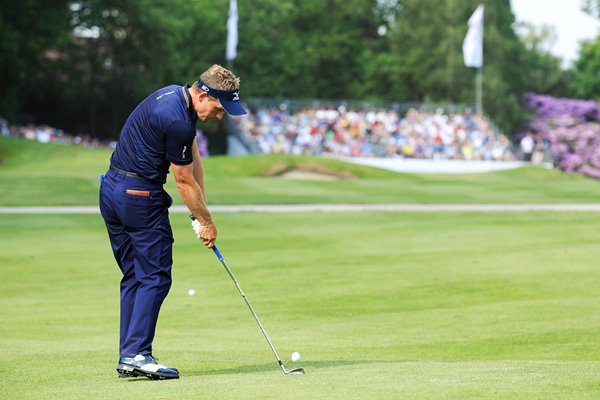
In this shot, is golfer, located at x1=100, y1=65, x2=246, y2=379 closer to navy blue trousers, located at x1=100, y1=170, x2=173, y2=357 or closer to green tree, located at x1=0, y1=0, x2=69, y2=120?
navy blue trousers, located at x1=100, y1=170, x2=173, y2=357

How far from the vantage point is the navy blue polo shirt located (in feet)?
28.5

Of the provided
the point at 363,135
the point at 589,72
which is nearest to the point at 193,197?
the point at 363,135

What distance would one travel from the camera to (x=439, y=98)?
268 feet

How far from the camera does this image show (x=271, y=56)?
80.8m

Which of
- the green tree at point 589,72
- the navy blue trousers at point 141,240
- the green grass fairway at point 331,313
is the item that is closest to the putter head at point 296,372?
the green grass fairway at point 331,313

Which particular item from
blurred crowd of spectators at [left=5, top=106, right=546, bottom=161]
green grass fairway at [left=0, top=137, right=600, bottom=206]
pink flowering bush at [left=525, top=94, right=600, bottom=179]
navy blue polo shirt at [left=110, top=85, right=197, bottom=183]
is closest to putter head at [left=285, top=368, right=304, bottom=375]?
navy blue polo shirt at [left=110, top=85, right=197, bottom=183]

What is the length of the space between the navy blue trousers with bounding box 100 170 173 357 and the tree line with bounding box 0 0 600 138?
5253 centimetres

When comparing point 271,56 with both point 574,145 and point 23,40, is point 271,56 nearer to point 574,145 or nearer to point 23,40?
point 23,40

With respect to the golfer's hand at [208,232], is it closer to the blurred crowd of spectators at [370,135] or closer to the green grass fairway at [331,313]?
the green grass fairway at [331,313]

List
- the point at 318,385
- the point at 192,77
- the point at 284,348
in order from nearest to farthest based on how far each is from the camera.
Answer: the point at 318,385
the point at 284,348
the point at 192,77

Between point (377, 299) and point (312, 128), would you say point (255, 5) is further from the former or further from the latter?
point (377, 299)

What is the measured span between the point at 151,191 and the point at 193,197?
312mm

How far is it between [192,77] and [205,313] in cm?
6370

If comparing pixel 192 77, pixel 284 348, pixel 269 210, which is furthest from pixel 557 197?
pixel 192 77
